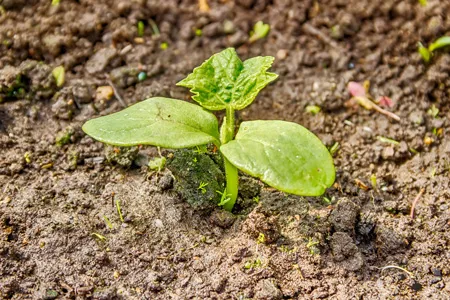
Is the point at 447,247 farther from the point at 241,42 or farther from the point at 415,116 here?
the point at 241,42

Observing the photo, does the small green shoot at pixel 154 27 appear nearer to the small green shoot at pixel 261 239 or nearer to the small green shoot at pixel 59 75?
the small green shoot at pixel 59 75

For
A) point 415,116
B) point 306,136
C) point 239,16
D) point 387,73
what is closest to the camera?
point 306,136

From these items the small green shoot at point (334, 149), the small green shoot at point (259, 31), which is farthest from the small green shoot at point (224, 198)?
the small green shoot at point (259, 31)

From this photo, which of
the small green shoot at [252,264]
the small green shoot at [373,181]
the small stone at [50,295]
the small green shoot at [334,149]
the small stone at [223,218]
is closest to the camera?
the small stone at [50,295]

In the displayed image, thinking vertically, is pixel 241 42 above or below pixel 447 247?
above

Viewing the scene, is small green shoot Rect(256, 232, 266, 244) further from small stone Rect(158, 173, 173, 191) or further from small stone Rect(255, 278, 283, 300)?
small stone Rect(158, 173, 173, 191)

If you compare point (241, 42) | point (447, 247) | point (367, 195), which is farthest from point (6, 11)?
point (447, 247)
